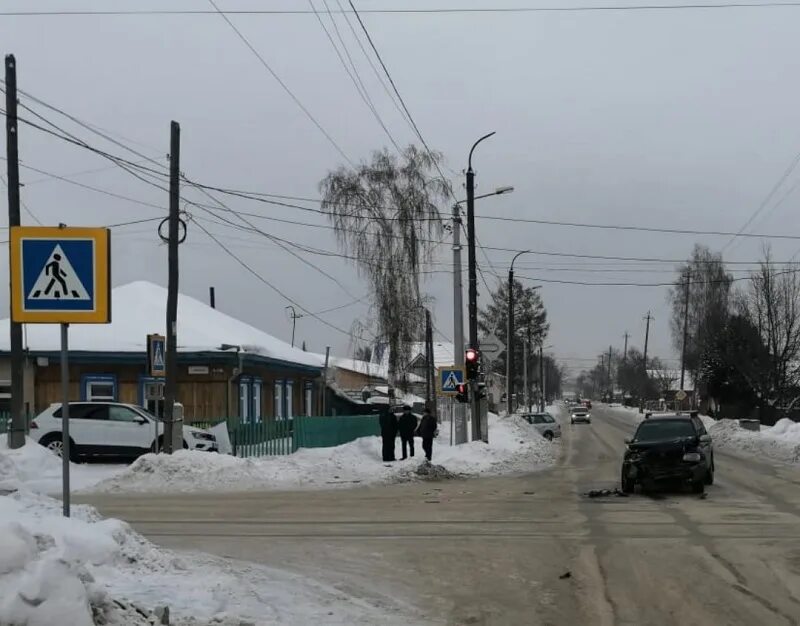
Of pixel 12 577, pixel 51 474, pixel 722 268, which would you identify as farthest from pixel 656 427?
pixel 722 268

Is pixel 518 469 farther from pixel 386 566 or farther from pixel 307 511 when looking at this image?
pixel 386 566

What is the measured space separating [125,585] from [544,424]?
1581 inches

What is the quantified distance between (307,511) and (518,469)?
11.0 meters

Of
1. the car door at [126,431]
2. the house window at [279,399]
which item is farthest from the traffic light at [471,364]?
the house window at [279,399]

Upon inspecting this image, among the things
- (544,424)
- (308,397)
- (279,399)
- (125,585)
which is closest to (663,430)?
(125,585)

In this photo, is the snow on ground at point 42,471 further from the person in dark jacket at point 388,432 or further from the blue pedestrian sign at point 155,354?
the person in dark jacket at point 388,432

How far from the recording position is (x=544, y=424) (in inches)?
1810

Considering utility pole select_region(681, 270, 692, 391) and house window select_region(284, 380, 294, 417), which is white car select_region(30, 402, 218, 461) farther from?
utility pole select_region(681, 270, 692, 391)

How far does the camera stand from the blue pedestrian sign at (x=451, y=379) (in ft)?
88.9

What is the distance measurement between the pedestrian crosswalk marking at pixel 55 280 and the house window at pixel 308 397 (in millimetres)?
33824

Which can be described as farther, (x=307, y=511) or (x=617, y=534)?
(x=307, y=511)

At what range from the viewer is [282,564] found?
9.93 m

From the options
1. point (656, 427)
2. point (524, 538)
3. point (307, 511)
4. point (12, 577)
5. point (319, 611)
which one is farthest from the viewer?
point (656, 427)

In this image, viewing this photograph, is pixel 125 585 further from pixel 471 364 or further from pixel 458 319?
pixel 458 319
